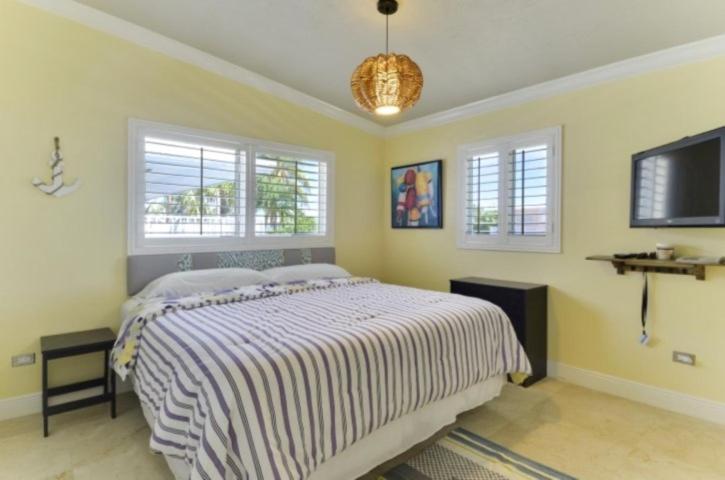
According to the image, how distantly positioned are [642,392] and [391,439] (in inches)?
87.6

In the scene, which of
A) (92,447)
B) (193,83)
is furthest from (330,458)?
(193,83)

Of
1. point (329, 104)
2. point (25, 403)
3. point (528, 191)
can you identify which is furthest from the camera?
point (329, 104)

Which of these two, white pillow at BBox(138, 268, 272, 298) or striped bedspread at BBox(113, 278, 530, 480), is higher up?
white pillow at BBox(138, 268, 272, 298)

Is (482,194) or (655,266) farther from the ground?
(482,194)

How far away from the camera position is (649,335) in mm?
2885

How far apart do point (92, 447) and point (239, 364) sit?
5.04 feet

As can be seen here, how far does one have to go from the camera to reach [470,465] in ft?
6.87

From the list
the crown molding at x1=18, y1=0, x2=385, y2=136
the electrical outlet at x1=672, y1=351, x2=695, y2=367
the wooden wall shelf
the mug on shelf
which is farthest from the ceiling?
the electrical outlet at x1=672, y1=351, x2=695, y2=367

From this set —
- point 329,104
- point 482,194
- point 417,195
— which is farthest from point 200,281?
point 482,194

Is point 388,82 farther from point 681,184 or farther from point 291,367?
point 681,184

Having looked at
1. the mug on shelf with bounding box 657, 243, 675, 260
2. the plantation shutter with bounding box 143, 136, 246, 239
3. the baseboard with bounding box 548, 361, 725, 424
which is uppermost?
the plantation shutter with bounding box 143, 136, 246, 239

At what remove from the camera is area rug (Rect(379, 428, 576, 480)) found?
2.01m

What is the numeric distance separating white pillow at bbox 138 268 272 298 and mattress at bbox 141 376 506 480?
919 millimetres

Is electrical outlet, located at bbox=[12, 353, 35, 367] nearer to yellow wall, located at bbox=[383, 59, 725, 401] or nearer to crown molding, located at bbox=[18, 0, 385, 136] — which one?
crown molding, located at bbox=[18, 0, 385, 136]
